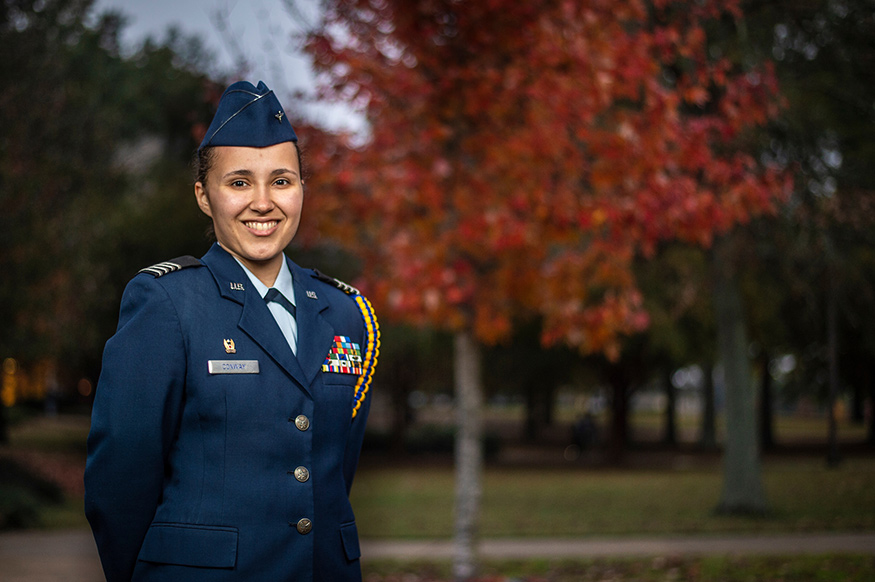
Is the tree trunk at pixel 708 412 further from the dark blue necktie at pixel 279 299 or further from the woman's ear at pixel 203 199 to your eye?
the woman's ear at pixel 203 199

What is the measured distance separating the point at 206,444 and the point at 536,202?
493 centimetres

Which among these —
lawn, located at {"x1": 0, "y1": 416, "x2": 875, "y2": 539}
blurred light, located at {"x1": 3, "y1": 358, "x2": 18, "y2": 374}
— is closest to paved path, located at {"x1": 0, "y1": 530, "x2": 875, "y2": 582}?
lawn, located at {"x1": 0, "y1": 416, "x2": 875, "y2": 539}

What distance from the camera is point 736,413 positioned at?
44.6 feet

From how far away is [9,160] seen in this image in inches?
491

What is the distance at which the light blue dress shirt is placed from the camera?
2.29 meters

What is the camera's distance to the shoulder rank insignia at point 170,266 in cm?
216

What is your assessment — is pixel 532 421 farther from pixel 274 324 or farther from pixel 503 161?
pixel 274 324

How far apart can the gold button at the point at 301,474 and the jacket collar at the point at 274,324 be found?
0.21 meters

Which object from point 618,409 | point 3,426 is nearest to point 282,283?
point 3,426

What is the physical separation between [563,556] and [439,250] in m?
4.97

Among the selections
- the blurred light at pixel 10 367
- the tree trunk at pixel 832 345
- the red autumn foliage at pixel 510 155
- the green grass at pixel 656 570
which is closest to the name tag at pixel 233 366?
the red autumn foliage at pixel 510 155

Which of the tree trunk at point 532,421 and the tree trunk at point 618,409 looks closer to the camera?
the tree trunk at point 618,409

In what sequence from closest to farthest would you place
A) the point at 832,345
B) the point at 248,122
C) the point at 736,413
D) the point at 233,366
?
the point at 233,366, the point at 248,122, the point at 832,345, the point at 736,413

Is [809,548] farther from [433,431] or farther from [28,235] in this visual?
[433,431]
